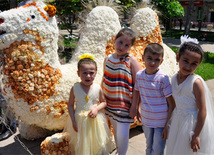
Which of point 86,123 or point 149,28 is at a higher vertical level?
point 149,28

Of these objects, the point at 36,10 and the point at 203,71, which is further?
the point at 203,71

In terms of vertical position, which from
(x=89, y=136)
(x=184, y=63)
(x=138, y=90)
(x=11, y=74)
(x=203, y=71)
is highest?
(x=184, y=63)

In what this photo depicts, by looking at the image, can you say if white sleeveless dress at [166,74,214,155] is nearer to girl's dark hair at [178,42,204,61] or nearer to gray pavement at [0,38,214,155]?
girl's dark hair at [178,42,204,61]

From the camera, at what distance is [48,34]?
257 cm

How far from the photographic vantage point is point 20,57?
243cm

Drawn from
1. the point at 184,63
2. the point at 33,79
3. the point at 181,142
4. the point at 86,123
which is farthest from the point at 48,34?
the point at 181,142

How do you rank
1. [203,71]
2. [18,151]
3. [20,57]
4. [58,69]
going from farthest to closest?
[203,71] < [18,151] < [58,69] < [20,57]

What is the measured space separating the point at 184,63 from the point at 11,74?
73.0 inches

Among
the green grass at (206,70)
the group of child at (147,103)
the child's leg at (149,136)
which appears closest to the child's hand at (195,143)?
the group of child at (147,103)

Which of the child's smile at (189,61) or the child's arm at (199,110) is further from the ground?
the child's smile at (189,61)

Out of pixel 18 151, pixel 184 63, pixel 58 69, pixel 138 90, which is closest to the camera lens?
pixel 184 63

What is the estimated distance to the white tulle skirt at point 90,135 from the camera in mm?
2236

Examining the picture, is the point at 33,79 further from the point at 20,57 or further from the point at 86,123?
the point at 86,123

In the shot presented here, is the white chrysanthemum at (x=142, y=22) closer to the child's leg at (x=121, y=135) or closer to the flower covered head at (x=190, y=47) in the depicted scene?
the flower covered head at (x=190, y=47)
